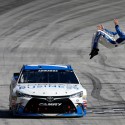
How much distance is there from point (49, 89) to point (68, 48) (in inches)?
579

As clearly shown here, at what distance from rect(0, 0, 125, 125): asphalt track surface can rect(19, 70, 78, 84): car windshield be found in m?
1.16

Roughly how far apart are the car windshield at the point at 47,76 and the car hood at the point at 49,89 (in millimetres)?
450

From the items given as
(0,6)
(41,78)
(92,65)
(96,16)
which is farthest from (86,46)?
(41,78)

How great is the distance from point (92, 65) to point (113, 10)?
14.2 m

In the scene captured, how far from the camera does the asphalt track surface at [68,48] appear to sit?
2122 cm

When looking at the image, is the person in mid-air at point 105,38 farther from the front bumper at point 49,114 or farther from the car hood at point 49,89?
the front bumper at point 49,114

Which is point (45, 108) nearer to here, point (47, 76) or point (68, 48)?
point (47, 76)

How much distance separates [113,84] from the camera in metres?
26.1

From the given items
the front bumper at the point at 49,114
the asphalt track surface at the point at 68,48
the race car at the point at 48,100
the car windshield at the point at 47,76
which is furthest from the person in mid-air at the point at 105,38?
the front bumper at the point at 49,114

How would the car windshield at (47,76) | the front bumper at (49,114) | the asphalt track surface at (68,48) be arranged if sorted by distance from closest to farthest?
1. the front bumper at (49,114)
2. the car windshield at (47,76)
3. the asphalt track surface at (68,48)

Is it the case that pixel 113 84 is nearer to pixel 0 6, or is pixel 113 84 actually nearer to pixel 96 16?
pixel 96 16

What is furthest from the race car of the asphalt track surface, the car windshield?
the car windshield

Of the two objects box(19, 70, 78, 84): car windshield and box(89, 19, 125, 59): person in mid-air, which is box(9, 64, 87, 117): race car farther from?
box(89, 19, 125, 59): person in mid-air

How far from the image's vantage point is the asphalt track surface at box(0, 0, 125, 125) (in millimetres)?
21217
